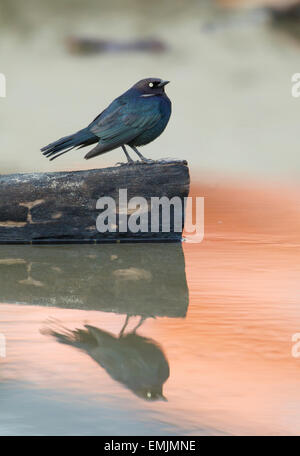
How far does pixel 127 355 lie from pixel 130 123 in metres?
3.29

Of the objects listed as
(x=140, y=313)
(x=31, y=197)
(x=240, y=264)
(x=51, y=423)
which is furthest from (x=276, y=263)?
(x=51, y=423)

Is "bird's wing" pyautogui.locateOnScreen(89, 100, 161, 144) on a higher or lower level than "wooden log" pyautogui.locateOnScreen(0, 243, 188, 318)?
higher

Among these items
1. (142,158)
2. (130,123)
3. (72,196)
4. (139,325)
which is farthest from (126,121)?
(139,325)

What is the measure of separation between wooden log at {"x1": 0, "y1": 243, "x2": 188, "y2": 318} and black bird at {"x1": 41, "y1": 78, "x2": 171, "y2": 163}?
86 centimetres

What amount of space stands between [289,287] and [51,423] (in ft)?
7.51

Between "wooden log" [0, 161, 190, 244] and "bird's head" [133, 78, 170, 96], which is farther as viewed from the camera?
"bird's head" [133, 78, 170, 96]

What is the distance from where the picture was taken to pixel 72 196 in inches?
229

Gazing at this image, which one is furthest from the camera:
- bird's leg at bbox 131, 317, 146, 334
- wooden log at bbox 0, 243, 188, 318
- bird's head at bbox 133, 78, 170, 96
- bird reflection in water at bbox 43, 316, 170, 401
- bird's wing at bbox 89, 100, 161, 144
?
bird's head at bbox 133, 78, 170, 96

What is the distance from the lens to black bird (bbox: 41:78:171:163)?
5.79 metres

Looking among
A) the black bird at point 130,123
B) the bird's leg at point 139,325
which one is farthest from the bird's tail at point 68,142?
the bird's leg at point 139,325

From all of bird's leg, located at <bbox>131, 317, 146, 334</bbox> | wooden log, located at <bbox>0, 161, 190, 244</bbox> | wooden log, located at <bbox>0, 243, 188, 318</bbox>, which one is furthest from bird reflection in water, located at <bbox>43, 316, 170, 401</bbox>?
wooden log, located at <bbox>0, 161, 190, 244</bbox>

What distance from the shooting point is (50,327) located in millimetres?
3188

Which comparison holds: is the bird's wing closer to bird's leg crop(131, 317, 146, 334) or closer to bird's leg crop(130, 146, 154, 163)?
bird's leg crop(130, 146, 154, 163)

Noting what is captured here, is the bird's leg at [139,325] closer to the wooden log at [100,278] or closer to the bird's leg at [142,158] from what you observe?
the wooden log at [100,278]
